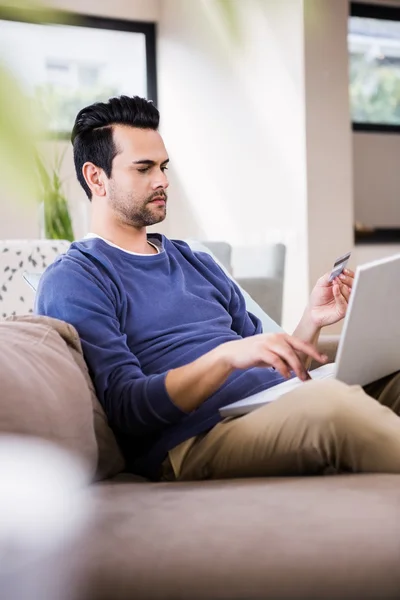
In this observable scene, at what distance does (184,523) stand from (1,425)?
30 cm

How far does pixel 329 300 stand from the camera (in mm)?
1686

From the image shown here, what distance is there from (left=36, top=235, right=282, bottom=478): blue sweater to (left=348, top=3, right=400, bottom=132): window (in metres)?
4.35

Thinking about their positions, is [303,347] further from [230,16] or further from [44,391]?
[230,16]

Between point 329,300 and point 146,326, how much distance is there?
383 mm

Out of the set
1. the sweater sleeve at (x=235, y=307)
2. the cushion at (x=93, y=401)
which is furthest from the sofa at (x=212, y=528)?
the sweater sleeve at (x=235, y=307)

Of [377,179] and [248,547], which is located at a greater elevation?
[377,179]

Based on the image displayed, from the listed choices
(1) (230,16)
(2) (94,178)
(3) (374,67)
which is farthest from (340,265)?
(3) (374,67)

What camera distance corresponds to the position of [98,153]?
1750 millimetres

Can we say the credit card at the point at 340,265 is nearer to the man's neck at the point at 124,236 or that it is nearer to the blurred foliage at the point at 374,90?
the man's neck at the point at 124,236

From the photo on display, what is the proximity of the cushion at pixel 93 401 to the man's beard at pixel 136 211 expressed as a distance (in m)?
0.40

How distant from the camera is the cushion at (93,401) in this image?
1293 mm

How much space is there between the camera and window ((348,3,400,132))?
5.86m

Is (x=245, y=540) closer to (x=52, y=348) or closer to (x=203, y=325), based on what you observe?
(x=52, y=348)

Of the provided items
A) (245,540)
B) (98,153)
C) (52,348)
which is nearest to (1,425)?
(52,348)
